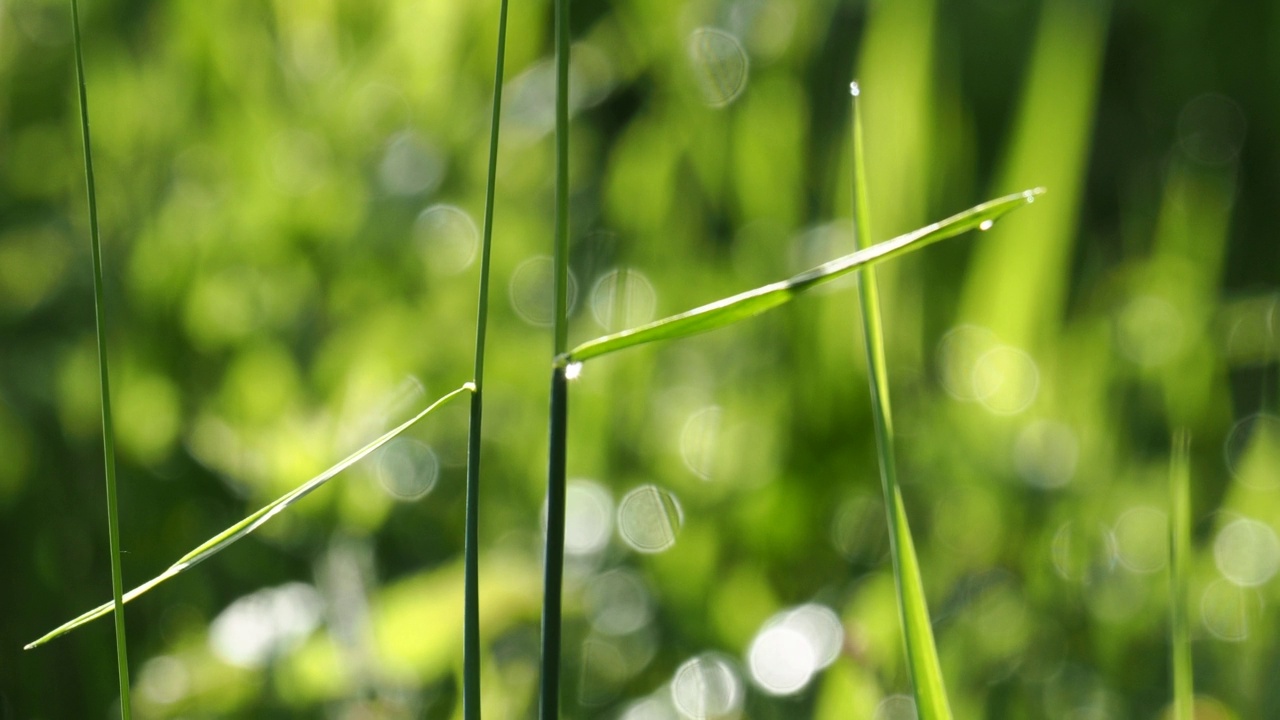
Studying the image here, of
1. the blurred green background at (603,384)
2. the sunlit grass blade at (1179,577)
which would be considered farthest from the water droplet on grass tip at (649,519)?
the sunlit grass blade at (1179,577)

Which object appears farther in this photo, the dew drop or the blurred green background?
the blurred green background

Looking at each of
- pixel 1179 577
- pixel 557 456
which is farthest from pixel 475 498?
pixel 1179 577

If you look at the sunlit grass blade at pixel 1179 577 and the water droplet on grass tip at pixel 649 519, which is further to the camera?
the water droplet on grass tip at pixel 649 519

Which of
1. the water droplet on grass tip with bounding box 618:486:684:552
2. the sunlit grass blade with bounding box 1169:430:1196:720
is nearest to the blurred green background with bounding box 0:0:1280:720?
the water droplet on grass tip with bounding box 618:486:684:552

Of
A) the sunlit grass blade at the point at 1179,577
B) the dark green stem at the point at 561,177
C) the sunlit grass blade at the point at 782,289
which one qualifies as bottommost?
the sunlit grass blade at the point at 1179,577

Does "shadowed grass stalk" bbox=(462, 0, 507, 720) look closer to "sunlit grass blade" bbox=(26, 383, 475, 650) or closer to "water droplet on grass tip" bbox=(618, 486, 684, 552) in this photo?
"sunlit grass blade" bbox=(26, 383, 475, 650)

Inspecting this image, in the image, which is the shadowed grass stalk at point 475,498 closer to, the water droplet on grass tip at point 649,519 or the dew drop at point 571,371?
the dew drop at point 571,371
